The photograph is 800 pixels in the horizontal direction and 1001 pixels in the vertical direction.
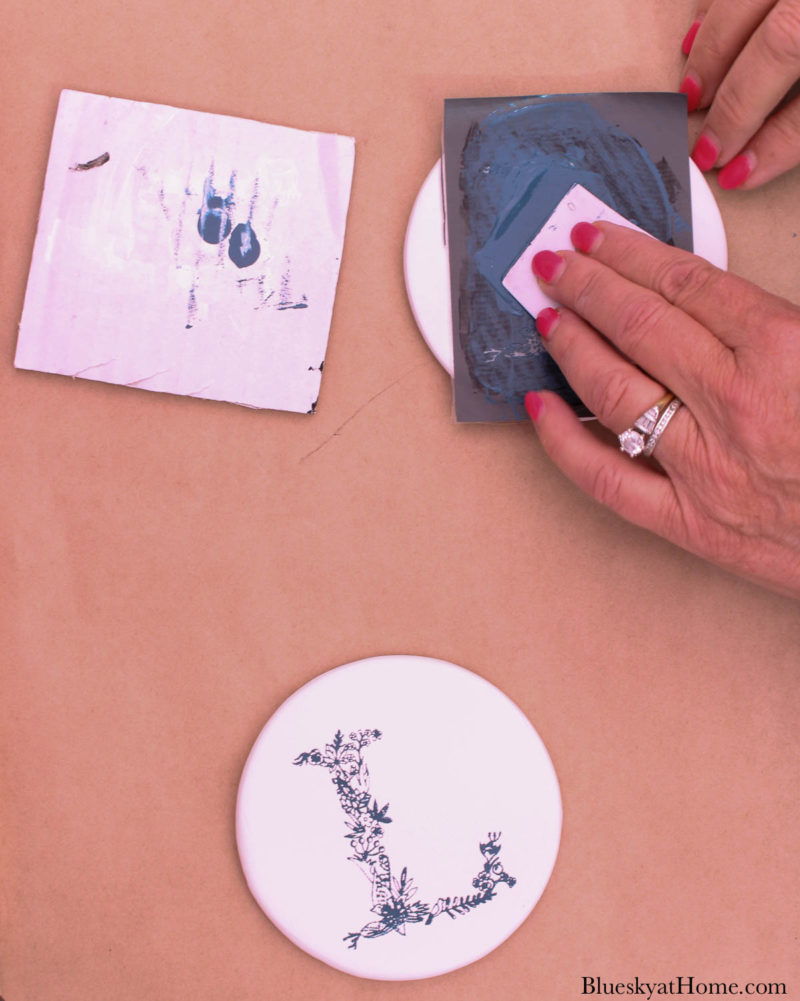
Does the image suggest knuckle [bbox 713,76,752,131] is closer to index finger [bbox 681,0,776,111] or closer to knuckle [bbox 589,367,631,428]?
index finger [bbox 681,0,776,111]

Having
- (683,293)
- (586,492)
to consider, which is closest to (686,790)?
(586,492)

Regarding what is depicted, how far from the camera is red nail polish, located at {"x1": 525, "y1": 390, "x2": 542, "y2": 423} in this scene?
0.64 m

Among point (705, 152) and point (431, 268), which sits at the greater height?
point (705, 152)

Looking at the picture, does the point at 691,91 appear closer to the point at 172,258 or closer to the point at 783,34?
the point at 783,34

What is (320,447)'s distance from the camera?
68cm

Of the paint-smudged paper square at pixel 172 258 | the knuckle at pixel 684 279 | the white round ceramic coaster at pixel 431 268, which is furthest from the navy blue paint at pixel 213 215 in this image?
the knuckle at pixel 684 279

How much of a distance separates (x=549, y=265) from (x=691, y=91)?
0.22 meters

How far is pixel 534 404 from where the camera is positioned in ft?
2.11

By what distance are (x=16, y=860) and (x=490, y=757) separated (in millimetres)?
440

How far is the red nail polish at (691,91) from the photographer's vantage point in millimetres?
663

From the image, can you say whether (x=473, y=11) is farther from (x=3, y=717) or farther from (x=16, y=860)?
(x=16, y=860)
